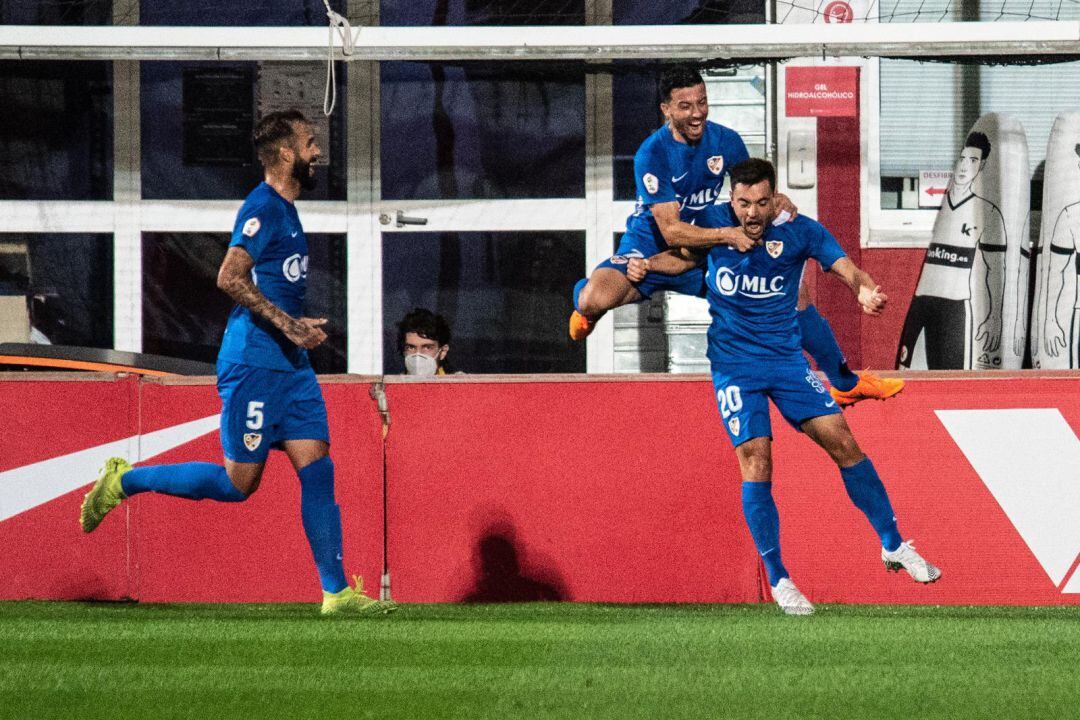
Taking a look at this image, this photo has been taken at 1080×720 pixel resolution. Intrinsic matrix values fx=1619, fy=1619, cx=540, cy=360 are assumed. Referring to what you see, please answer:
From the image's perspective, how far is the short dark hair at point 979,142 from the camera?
12852 mm

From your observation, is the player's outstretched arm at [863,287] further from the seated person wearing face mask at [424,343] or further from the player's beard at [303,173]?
the seated person wearing face mask at [424,343]

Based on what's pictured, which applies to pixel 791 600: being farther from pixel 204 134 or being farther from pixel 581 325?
pixel 204 134

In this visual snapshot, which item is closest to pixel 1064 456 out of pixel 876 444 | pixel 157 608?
pixel 876 444

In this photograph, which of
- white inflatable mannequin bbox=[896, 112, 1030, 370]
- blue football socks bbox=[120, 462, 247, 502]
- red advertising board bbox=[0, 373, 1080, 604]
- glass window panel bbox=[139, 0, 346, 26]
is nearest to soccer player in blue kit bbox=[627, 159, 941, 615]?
red advertising board bbox=[0, 373, 1080, 604]

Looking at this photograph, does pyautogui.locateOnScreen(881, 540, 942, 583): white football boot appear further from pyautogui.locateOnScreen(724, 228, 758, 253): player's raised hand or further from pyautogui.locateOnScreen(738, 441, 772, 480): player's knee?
pyautogui.locateOnScreen(724, 228, 758, 253): player's raised hand

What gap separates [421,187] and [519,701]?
9918 mm

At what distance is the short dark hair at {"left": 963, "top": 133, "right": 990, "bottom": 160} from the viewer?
12.9 metres

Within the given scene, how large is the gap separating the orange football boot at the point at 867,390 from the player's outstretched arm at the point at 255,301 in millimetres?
2671

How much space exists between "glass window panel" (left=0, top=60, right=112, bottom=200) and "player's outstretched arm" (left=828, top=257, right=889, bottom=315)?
8.29 metres

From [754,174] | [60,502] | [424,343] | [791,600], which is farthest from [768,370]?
[60,502]

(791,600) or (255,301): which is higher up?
(255,301)

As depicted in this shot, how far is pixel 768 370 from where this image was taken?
7.54m

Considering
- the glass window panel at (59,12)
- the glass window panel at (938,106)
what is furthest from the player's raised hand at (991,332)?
the glass window panel at (59,12)

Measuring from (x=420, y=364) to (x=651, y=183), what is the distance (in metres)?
2.45
